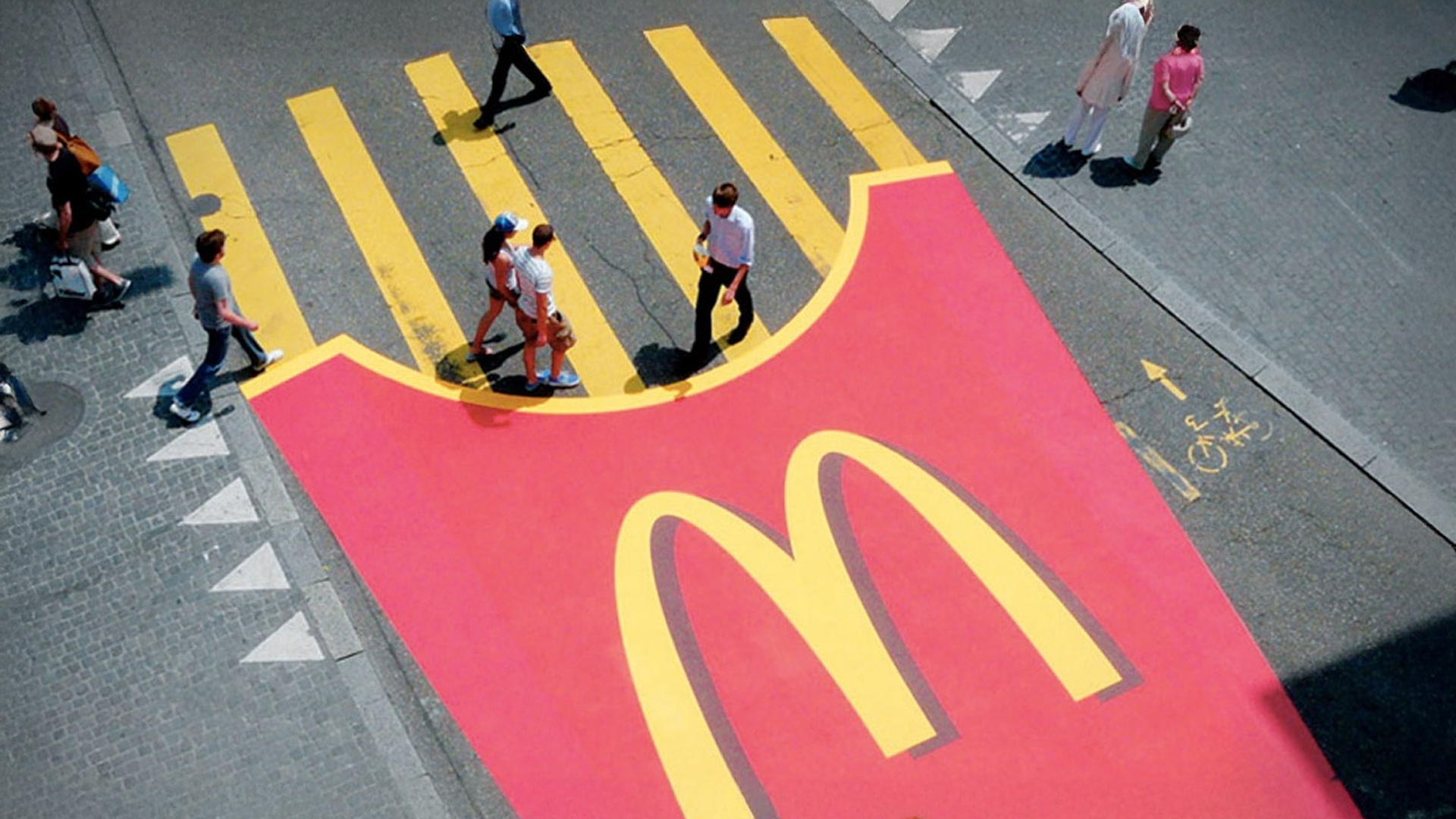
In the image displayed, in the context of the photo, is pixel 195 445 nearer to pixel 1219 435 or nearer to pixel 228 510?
pixel 228 510

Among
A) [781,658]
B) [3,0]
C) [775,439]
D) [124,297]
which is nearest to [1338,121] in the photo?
[775,439]

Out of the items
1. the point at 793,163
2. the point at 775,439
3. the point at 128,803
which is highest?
the point at 793,163

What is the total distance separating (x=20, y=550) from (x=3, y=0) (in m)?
8.09

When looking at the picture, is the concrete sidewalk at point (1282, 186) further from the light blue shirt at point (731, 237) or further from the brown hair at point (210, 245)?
the brown hair at point (210, 245)

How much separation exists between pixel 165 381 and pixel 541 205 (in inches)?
162

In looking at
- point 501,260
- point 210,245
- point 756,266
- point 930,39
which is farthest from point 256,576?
point 930,39

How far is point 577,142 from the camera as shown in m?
13.5

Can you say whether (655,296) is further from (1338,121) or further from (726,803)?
(1338,121)

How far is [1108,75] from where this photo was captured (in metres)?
12.8

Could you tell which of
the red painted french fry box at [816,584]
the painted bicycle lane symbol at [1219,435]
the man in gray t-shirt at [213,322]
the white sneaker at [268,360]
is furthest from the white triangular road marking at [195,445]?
the painted bicycle lane symbol at [1219,435]

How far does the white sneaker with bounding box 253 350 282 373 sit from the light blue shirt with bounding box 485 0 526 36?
4229 millimetres

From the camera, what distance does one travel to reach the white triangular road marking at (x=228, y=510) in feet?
33.5

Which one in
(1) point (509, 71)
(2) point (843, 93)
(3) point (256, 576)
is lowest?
(3) point (256, 576)

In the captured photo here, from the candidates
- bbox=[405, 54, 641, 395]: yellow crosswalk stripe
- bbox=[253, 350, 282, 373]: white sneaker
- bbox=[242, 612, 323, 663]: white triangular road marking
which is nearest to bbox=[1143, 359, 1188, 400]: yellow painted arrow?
bbox=[405, 54, 641, 395]: yellow crosswalk stripe
